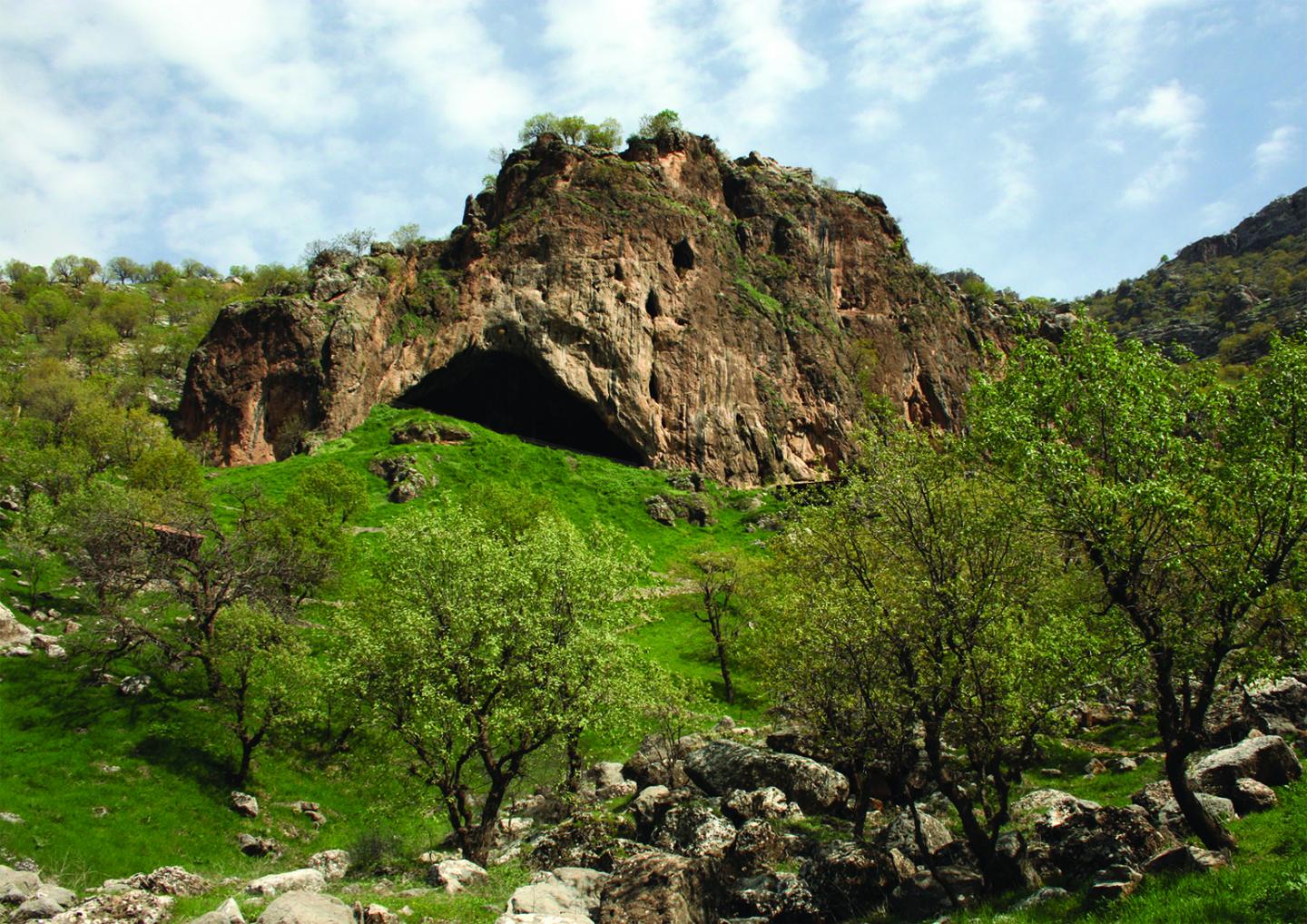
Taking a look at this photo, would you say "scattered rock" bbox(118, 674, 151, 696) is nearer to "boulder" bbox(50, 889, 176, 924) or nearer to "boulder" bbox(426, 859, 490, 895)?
"boulder" bbox(426, 859, 490, 895)

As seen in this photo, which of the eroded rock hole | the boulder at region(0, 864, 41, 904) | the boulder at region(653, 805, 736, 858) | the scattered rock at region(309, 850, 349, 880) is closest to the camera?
the boulder at region(0, 864, 41, 904)

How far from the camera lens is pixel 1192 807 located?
12.8 m

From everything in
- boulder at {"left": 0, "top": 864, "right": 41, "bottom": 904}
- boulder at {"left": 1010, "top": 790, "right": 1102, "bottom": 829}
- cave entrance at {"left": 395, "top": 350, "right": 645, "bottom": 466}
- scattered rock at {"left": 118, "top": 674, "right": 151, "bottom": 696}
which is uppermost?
cave entrance at {"left": 395, "top": 350, "right": 645, "bottom": 466}

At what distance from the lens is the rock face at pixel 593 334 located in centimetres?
6762

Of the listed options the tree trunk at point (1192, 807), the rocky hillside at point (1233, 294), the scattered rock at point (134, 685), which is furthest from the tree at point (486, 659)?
the rocky hillside at point (1233, 294)

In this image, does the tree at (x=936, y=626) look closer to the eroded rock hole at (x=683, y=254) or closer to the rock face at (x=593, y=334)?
the rock face at (x=593, y=334)

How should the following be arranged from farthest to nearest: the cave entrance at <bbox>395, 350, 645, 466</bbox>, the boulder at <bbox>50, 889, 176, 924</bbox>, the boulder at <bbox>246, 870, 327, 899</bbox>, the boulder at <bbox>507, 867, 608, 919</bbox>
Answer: the cave entrance at <bbox>395, 350, 645, 466</bbox>
the boulder at <bbox>246, 870, 327, 899</bbox>
the boulder at <bbox>507, 867, 608, 919</bbox>
the boulder at <bbox>50, 889, 176, 924</bbox>

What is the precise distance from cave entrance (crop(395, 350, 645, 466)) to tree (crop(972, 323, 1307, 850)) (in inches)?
2362

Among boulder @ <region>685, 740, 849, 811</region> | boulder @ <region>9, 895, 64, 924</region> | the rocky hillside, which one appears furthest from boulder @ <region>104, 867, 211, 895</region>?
the rocky hillside

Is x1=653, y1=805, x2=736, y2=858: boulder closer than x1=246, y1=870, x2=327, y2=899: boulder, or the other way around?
x1=246, y1=870, x2=327, y2=899: boulder

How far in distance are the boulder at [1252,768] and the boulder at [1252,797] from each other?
0.22m

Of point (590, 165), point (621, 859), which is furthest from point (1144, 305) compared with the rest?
point (621, 859)

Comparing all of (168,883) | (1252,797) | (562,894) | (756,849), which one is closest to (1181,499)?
(1252,797)

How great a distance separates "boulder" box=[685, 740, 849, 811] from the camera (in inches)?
844
